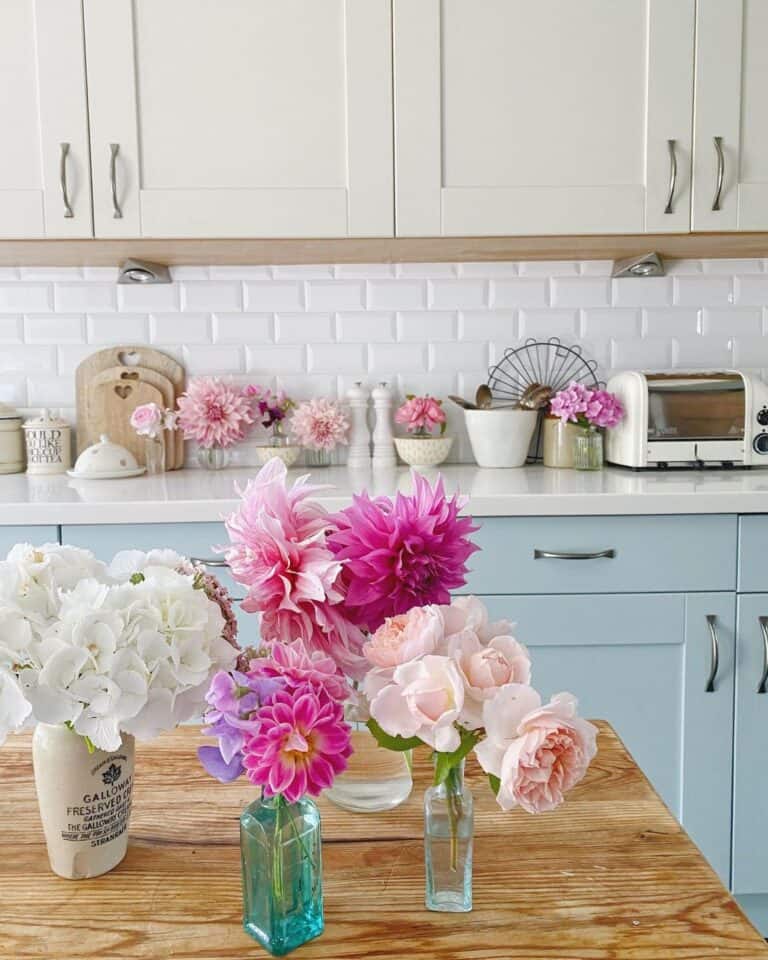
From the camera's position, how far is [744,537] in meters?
1.79

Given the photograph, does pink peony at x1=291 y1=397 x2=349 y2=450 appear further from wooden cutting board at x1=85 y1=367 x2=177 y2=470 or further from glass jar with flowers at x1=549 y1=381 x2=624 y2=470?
glass jar with flowers at x1=549 y1=381 x2=624 y2=470

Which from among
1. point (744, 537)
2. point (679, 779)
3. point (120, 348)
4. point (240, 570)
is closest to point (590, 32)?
point (744, 537)

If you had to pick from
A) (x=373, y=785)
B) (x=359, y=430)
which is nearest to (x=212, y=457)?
(x=359, y=430)

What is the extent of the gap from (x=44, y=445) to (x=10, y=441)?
4.4 inches

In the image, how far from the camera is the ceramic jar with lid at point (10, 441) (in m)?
2.30

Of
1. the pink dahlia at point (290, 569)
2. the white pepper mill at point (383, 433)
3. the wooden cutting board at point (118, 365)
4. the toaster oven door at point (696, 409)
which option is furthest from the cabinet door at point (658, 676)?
the pink dahlia at point (290, 569)

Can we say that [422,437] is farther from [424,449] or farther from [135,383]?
[135,383]

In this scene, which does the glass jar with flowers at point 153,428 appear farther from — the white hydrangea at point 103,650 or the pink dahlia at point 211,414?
the white hydrangea at point 103,650

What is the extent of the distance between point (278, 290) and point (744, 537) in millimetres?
1357

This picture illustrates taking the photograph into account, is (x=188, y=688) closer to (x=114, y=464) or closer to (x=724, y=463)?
(x=114, y=464)

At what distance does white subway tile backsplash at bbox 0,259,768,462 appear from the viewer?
93.6 inches

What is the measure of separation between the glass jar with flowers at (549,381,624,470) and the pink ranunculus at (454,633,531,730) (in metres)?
1.66

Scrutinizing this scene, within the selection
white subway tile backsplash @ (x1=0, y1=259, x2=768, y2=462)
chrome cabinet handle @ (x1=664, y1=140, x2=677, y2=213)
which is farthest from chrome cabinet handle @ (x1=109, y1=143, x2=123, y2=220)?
chrome cabinet handle @ (x1=664, y1=140, x2=677, y2=213)

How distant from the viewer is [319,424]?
229cm
